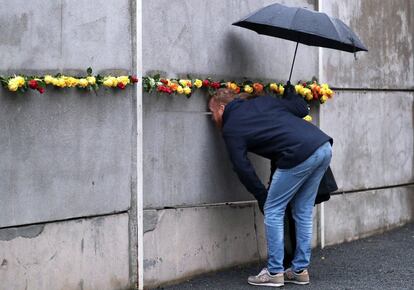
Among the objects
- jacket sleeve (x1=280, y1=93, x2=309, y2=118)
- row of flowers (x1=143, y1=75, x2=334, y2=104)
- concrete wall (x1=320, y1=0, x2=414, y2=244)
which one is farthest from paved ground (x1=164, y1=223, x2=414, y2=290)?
row of flowers (x1=143, y1=75, x2=334, y2=104)

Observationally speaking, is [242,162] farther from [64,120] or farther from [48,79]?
[48,79]

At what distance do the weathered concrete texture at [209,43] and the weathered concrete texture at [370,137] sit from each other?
882 mm

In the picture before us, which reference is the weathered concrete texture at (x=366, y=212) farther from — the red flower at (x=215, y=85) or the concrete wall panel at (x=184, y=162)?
the red flower at (x=215, y=85)

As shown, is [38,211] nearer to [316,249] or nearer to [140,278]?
[140,278]

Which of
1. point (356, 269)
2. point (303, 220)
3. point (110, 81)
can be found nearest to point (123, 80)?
point (110, 81)

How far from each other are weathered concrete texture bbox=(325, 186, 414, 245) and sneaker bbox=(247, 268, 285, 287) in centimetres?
183

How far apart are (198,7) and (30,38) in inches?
67.7

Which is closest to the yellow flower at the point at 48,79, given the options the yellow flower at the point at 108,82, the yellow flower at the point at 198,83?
the yellow flower at the point at 108,82

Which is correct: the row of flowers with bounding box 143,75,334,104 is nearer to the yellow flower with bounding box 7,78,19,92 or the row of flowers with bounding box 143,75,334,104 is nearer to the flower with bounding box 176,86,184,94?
the flower with bounding box 176,86,184,94

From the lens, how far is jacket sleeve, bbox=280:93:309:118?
6.48 metres

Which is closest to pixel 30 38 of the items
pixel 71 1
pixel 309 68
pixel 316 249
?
pixel 71 1

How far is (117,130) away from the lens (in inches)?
237

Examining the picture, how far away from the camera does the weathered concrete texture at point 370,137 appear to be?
8.33 metres

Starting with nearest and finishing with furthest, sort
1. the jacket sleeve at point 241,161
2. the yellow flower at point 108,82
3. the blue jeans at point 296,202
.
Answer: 1. the yellow flower at point 108,82
2. the jacket sleeve at point 241,161
3. the blue jeans at point 296,202
